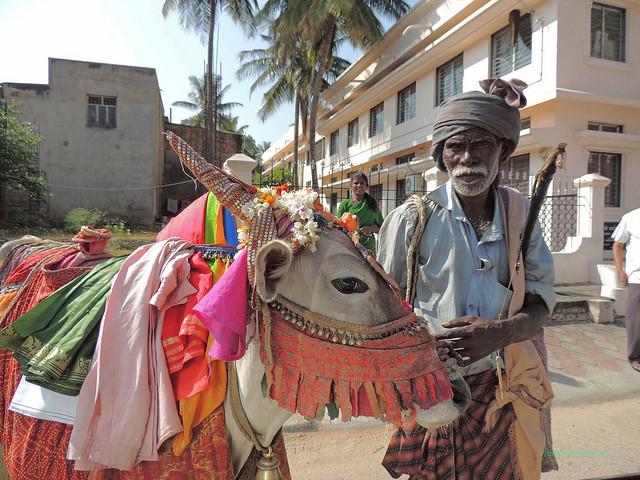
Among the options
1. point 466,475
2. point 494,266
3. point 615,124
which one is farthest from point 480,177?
point 615,124

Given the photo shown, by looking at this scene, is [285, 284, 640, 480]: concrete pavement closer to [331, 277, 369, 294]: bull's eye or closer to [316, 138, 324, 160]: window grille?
[331, 277, 369, 294]: bull's eye

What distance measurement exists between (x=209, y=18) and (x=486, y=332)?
61.0 feet

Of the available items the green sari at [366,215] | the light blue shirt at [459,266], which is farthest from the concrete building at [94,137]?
the light blue shirt at [459,266]

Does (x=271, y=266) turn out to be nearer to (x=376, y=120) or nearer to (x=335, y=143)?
(x=376, y=120)

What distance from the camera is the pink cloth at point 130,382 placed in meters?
1.24

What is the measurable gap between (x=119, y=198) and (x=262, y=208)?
55.7 feet

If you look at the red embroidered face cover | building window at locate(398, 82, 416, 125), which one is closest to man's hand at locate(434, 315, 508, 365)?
the red embroidered face cover

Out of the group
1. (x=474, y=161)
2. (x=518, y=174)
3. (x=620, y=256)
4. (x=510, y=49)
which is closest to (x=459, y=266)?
(x=474, y=161)

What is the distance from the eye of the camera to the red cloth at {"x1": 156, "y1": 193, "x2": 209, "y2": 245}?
1.74m

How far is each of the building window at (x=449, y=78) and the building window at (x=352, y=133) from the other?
623 cm

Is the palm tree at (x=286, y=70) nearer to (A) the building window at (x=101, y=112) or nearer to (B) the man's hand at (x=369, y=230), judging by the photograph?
(A) the building window at (x=101, y=112)

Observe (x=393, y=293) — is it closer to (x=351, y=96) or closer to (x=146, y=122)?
(x=146, y=122)

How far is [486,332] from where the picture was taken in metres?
1.44

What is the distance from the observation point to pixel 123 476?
1293 millimetres
